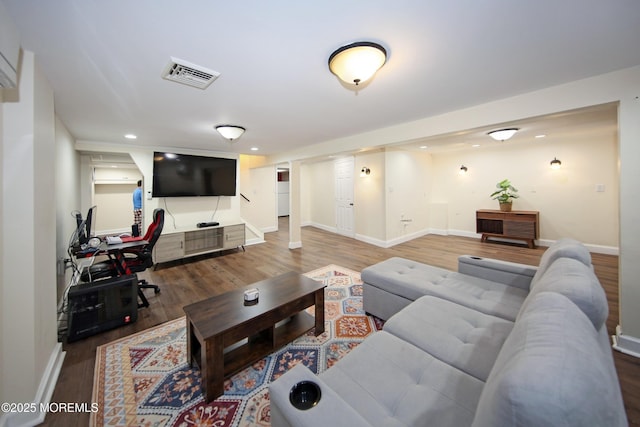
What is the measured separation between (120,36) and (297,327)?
2.41 metres

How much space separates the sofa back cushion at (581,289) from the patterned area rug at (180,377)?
1460 mm

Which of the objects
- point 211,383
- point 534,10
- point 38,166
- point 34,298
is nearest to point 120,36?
point 38,166

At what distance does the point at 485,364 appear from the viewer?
1210 millimetres

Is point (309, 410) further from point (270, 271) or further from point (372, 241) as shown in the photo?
point (372, 241)

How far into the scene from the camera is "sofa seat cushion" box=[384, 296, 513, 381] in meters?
1.26

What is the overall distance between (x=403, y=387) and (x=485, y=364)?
1.52 feet

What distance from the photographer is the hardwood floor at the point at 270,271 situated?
168 cm

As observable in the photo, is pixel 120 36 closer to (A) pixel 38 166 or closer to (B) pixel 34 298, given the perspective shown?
(A) pixel 38 166

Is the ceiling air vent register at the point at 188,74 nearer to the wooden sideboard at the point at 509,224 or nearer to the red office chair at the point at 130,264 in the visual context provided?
the red office chair at the point at 130,264

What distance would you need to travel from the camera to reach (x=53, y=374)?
1.72 meters

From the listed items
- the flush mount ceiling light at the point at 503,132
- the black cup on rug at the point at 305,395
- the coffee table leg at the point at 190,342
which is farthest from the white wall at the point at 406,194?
the black cup on rug at the point at 305,395

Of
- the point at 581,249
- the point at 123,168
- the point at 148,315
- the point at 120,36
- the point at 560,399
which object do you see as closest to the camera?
the point at 560,399

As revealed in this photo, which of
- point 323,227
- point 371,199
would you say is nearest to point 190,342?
point 371,199

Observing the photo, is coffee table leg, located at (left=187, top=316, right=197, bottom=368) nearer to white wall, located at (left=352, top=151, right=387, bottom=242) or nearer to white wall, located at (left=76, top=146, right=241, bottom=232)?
white wall, located at (left=76, top=146, right=241, bottom=232)
